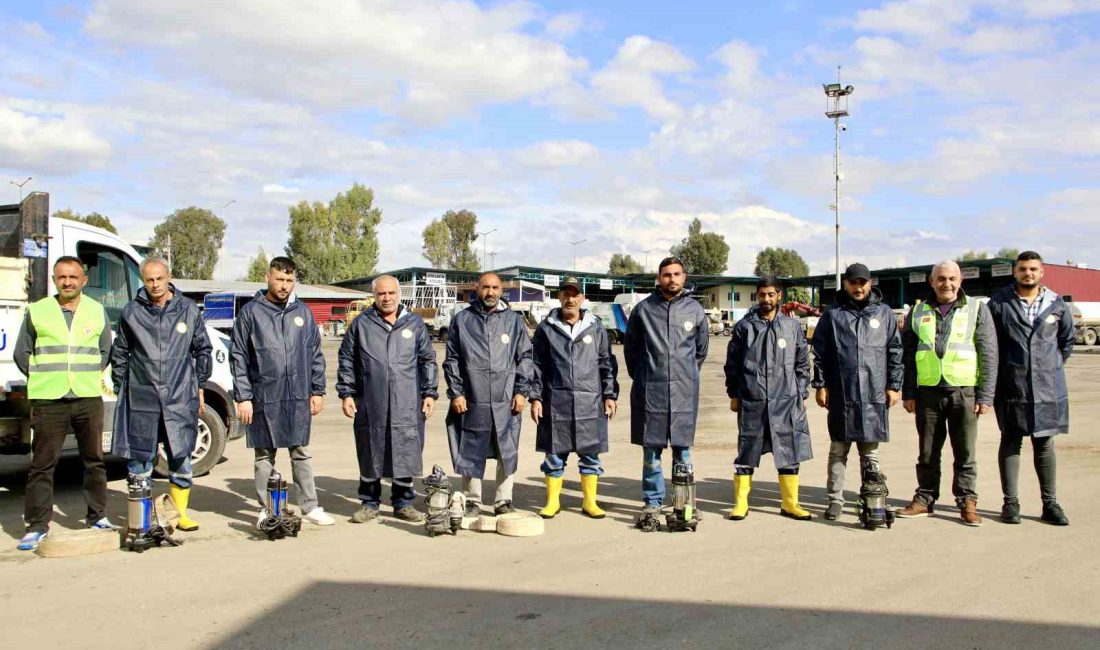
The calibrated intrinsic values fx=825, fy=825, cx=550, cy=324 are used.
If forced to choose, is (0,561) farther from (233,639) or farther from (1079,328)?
(1079,328)

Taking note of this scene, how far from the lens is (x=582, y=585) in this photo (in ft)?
16.2

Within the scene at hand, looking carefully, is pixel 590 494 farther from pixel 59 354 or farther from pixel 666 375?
pixel 59 354

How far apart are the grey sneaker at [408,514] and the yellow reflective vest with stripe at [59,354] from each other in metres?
2.44

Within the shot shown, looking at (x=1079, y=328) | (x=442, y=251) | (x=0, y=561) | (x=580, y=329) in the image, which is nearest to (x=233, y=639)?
(x=0, y=561)

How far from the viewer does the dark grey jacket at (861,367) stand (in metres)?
6.45

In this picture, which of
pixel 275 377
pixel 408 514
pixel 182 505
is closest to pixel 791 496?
pixel 408 514

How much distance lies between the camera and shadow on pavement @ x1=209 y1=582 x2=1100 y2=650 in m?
4.05

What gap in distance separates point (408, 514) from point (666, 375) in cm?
233

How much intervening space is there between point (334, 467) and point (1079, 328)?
37.2m

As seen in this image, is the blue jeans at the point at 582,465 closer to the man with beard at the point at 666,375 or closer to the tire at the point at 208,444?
the man with beard at the point at 666,375

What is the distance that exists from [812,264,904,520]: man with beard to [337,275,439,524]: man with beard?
3188 mm

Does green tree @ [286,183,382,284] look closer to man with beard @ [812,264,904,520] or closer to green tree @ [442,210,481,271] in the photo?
green tree @ [442,210,481,271]

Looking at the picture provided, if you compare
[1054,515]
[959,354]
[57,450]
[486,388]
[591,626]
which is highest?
[959,354]

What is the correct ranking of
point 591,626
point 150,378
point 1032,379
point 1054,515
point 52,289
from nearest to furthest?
point 591,626, point 150,378, point 1054,515, point 1032,379, point 52,289
